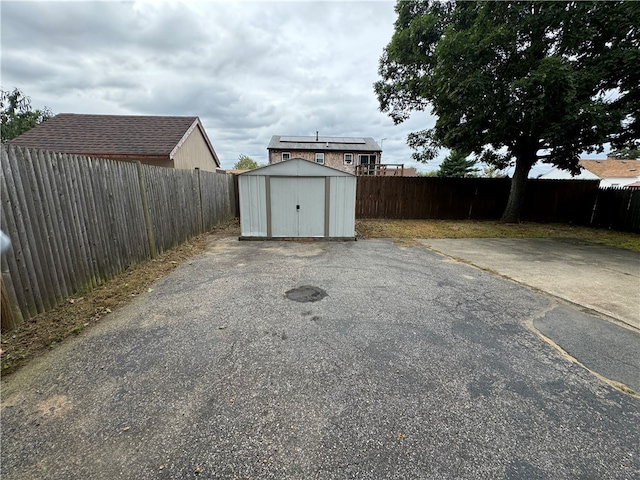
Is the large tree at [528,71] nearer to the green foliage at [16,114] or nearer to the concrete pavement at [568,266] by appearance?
the concrete pavement at [568,266]

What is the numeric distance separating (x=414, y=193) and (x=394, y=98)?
4.45 metres

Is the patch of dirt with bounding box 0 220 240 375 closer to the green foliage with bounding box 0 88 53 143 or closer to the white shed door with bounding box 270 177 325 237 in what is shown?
the white shed door with bounding box 270 177 325 237

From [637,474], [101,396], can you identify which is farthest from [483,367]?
[101,396]

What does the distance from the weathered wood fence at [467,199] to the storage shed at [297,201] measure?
5203 millimetres

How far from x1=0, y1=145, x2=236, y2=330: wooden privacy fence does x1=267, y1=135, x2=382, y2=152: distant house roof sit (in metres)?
21.8

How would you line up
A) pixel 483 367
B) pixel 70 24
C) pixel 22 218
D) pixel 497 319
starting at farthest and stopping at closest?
pixel 70 24 → pixel 497 319 → pixel 22 218 → pixel 483 367

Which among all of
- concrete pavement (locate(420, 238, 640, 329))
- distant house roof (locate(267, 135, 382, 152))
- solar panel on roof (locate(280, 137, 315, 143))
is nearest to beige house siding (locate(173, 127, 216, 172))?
distant house roof (locate(267, 135, 382, 152))

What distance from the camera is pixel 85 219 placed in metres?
3.71

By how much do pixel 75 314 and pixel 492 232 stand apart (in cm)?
1143

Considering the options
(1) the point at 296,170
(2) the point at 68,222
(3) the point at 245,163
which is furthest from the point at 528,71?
(3) the point at 245,163

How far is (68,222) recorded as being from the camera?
3.42 meters

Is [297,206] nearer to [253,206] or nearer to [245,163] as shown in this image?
[253,206]

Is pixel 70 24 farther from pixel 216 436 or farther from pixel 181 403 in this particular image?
pixel 216 436

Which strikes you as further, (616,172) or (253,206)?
(616,172)
